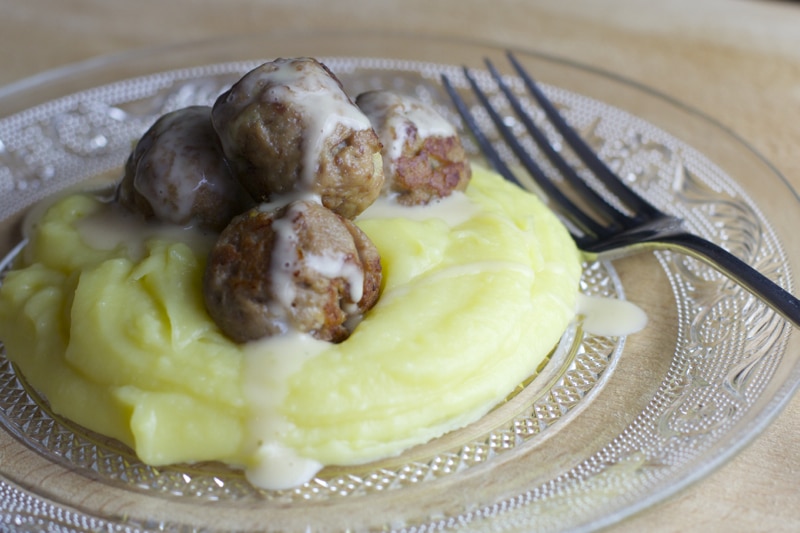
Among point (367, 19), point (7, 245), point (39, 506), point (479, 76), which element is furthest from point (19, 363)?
point (367, 19)

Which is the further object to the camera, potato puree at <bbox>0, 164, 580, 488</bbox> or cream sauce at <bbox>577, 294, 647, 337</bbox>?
cream sauce at <bbox>577, 294, 647, 337</bbox>

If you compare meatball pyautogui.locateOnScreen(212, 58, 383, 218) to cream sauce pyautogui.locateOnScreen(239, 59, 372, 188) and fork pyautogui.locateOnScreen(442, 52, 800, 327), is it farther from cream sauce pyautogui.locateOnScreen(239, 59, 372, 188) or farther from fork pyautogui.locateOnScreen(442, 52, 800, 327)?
fork pyautogui.locateOnScreen(442, 52, 800, 327)

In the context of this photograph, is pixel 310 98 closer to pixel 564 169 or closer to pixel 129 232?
pixel 129 232

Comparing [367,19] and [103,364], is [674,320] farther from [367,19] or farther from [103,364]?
[367,19]

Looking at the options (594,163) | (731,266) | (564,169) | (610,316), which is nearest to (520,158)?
(564,169)

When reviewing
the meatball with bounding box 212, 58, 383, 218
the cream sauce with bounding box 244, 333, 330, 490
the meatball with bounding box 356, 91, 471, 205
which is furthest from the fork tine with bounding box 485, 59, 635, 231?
the cream sauce with bounding box 244, 333, 330, 490

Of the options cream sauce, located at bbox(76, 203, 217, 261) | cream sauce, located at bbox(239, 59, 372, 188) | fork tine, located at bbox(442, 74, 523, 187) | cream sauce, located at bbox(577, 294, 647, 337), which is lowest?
cream sauce, located at bbox(76, 203, 217, 261)
